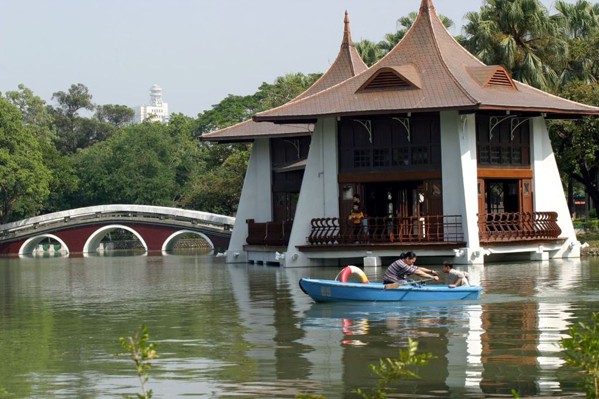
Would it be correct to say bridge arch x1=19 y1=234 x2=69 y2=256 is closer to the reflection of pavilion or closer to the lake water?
the lake water

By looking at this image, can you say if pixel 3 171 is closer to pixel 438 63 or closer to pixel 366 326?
pixel 438 63

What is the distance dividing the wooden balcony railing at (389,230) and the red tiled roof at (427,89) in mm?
3700

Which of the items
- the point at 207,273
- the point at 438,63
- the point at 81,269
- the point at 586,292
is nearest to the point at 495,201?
the point at 438,63

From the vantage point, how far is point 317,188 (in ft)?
142

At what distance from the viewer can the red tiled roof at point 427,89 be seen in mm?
40500

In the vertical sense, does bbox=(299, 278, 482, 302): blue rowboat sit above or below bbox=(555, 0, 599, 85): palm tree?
below

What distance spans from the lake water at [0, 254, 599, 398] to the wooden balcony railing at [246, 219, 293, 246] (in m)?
11.2

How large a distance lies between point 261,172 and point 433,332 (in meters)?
30.3

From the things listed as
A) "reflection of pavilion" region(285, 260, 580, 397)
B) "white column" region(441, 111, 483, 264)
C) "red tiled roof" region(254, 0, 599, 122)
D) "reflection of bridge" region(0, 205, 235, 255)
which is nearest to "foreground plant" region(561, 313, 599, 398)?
"reflection of pavilion" region(285, 260, 580, 397)

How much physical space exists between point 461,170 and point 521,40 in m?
19.5

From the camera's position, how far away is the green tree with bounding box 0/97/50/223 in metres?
73.9

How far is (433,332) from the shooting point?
21.0 m

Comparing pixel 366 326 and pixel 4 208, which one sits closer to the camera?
pixel 366 326

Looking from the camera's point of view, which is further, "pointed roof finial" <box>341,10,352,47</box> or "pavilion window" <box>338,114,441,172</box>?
"pointed roof finial" <box>341,10,352,47</box>
